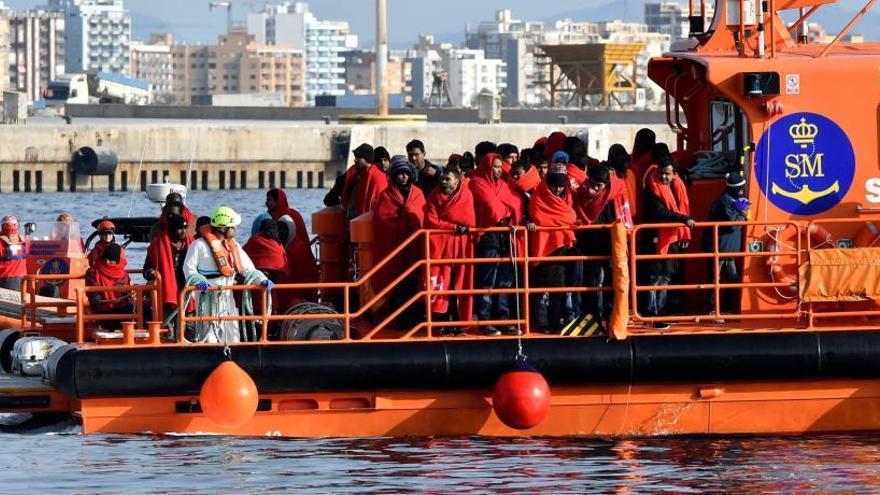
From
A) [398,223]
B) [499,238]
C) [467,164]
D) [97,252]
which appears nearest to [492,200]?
[499,238]

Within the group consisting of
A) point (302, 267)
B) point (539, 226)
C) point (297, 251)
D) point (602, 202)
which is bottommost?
point (302, 267)

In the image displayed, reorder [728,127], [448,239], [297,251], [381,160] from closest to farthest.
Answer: [448,239], [728,127], [381,160], [297,251]

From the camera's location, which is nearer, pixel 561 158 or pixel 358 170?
pixel 561 158

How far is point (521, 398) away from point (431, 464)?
Answer: 73 centimetres

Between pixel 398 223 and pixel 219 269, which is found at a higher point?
pixel 398 223

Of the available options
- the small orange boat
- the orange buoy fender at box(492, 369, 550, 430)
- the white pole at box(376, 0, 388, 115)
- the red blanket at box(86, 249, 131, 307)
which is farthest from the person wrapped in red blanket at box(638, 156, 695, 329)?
the white pole at box(376, 0, 388, 115)

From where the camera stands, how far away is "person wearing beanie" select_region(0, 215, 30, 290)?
58.1 ft

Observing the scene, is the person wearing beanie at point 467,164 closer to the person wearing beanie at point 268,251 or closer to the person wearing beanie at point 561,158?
the person wearing beanie at point 561,158

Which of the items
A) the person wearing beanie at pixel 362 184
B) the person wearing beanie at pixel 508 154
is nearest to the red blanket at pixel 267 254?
the person wearing beanie at pixel 362 184

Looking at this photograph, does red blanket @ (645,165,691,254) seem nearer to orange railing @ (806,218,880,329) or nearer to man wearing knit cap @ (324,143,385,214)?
orange railing @ (806,218,880,329)

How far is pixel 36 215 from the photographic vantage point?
39.7m

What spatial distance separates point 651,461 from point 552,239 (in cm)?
168

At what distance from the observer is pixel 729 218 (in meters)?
12.1

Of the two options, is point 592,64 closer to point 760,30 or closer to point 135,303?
point 760,30
